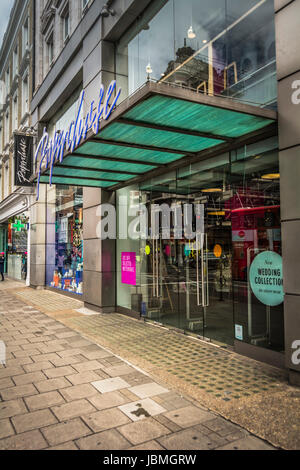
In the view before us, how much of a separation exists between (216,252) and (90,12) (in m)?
8.49

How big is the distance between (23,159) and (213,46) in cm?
1260

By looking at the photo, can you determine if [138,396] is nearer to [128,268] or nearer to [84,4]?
[128,268]

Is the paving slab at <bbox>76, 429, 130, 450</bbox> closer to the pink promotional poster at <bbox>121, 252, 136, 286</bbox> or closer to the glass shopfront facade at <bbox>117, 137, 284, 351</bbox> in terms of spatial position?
the glass shopfront facade at <bbox>117, 137, 284, 351</bbox>

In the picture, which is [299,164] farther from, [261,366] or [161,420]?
[161,420]

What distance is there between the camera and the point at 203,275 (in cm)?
752

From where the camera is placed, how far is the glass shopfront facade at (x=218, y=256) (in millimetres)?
5871

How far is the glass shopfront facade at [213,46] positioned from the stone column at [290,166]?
1.75 ft

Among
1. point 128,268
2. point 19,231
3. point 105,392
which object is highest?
point 19,231

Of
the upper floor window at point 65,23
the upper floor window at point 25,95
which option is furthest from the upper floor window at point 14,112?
the upper floor window at point 65,23

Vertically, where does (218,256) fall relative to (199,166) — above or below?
below

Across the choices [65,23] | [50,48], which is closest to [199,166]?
[65,23]

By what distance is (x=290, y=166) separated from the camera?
16.4ft

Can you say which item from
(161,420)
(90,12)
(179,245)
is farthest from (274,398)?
(90,12)

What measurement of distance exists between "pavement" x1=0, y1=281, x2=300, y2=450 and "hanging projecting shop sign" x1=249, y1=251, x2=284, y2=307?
3.51 feet
